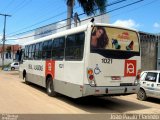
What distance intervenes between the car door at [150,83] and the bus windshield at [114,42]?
2265mm

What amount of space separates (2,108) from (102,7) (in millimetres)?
17920

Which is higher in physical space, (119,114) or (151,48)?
(151,48)

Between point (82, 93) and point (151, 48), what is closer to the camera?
point (82, 93)

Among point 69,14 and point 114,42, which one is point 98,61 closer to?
point 114,42

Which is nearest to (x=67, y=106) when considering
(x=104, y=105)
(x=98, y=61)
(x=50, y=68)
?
(x=104, y=105)

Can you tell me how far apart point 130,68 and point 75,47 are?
235 centimetres

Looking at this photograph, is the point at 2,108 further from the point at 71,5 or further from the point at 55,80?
the point at 71,5

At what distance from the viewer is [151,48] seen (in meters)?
24.8

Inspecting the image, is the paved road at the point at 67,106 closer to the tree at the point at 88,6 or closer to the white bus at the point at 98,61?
the white bus at the point at 98,61

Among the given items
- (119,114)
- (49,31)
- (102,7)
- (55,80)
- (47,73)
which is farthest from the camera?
(49,31)

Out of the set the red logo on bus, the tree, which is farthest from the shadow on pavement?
the tree

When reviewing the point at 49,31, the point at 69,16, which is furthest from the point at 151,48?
the point at 49,31

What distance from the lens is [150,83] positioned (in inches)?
577

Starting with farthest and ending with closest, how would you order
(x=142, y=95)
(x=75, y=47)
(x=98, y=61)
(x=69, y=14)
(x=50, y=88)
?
1. (x=69, y=14)
2. (x=50, y=88)
3. (x=142, y=95)
4. (x=75, y=47)
5. (x=98, y=61)
